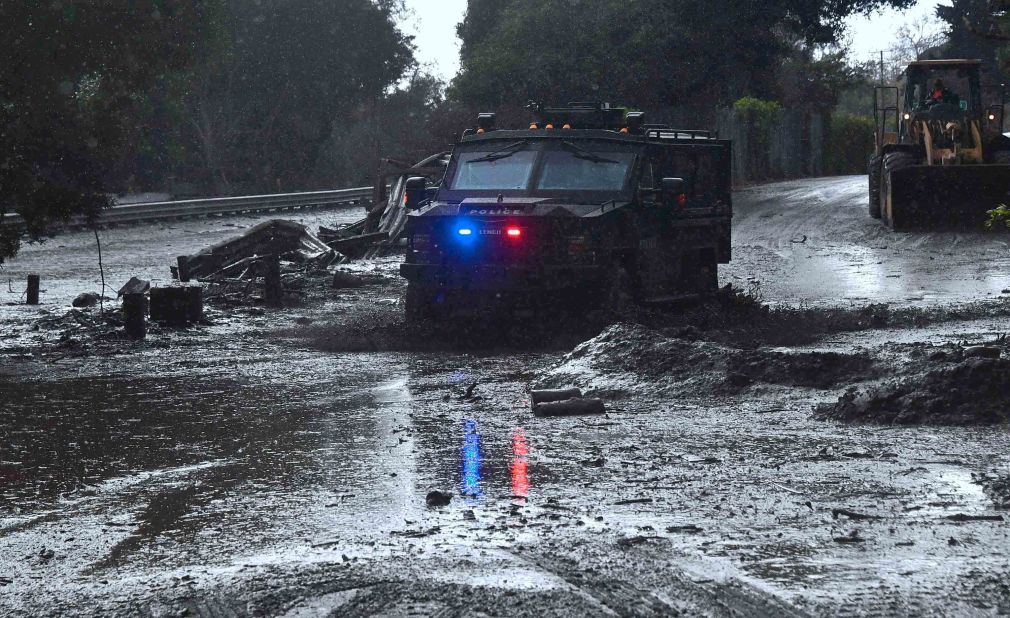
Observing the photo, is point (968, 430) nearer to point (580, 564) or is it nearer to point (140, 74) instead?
point (580, 564)

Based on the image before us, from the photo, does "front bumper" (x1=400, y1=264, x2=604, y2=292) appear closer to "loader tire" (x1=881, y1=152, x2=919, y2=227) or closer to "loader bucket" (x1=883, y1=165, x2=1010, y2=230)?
"loader bucket" (x1=883, y1=165, x2=1010, y2=230)

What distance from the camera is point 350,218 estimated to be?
36.0 meters

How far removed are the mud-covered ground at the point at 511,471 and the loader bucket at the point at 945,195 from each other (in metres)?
9.50

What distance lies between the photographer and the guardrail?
33.6 meters

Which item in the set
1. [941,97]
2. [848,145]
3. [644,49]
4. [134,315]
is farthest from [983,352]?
[848,145]

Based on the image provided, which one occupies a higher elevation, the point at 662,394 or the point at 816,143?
the point at 816,143

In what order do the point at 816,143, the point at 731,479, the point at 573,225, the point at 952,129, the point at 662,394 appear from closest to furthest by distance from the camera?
the point at 731,479 → the point at 662,394 → the point at 573,225 → the point at 952,129 → the point at 816,143

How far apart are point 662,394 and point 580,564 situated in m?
4.49

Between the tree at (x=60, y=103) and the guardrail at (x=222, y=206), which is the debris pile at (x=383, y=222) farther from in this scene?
the tree at (x=60, y=103)

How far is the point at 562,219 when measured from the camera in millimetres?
12367

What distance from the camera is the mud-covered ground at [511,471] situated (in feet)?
16.5

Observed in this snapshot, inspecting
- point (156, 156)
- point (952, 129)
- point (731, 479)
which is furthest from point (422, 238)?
point (156, 156)

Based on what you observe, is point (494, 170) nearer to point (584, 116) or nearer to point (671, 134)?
point (584, 116)

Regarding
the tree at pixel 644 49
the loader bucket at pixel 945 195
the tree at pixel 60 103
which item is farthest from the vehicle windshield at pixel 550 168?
the tree at pixel 644 49
